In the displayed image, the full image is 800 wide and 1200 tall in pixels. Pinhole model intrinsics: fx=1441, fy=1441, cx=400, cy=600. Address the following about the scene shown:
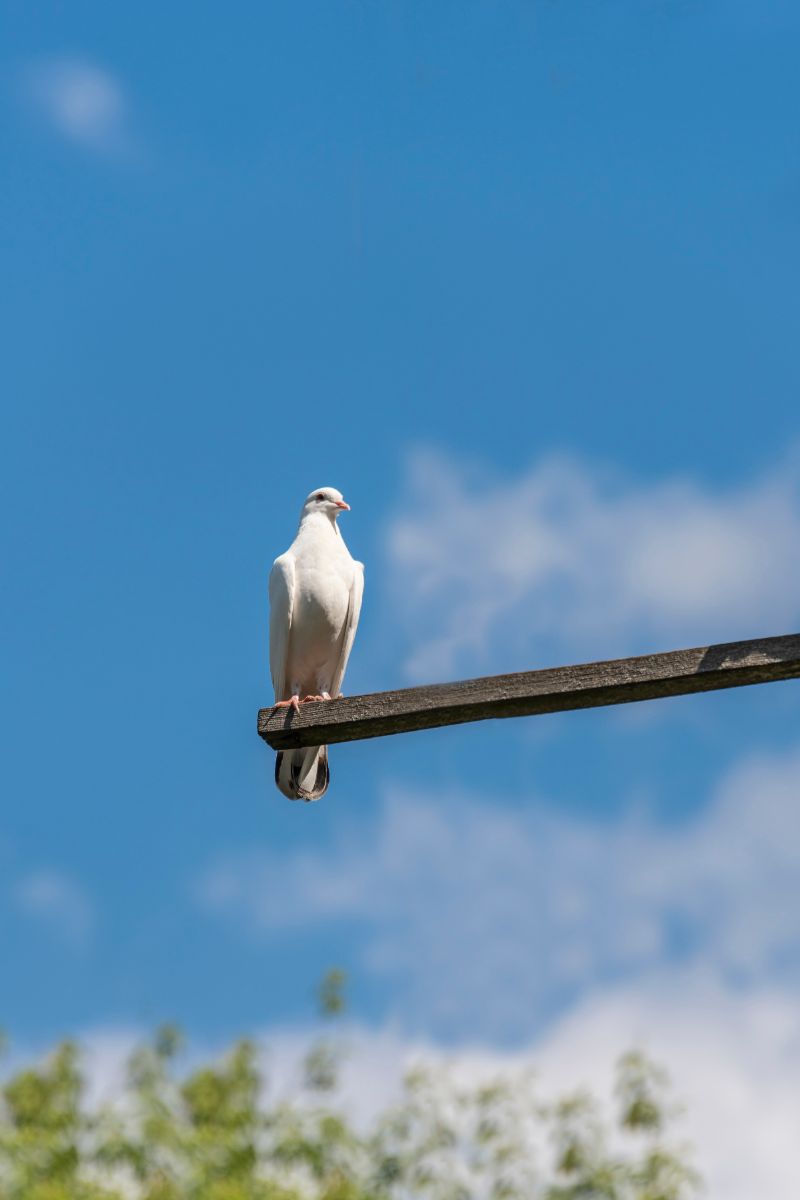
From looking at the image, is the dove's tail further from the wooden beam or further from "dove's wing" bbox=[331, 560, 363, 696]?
the wooden beam

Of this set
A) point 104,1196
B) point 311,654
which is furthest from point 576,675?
point 104,1196

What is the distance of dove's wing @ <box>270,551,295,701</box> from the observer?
26.5 ft

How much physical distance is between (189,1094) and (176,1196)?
90.5 inches

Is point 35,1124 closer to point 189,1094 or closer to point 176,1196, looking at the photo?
point 189,1094

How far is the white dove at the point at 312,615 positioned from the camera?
26.4ft

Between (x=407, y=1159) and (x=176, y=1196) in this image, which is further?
(x=407, y=1159)

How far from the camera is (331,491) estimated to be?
8906mm

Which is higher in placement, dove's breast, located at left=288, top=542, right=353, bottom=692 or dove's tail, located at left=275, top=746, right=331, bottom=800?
dove's breast, located at left=288, top=542, right=353, bottom=692

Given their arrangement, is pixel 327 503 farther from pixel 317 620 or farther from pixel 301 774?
pixel 301 774

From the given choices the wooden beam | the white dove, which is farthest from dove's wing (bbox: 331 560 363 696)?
the wooden beam

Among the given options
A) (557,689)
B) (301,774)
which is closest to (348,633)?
(301,774)

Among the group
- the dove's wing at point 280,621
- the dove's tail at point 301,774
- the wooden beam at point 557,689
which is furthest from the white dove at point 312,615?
the wooden beam at point 557,689

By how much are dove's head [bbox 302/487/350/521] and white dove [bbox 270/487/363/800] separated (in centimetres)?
37

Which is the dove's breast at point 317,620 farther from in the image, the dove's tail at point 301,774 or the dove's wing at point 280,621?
the dove's tail at point 301,774
